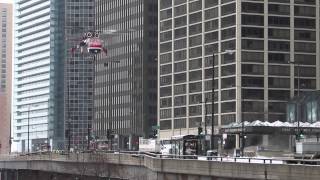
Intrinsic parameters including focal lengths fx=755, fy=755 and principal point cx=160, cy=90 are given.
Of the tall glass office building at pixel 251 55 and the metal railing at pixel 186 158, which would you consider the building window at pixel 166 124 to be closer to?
the tall glass office building at pixel 251 55

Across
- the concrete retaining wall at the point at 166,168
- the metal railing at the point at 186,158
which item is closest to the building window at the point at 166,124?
the metal railing at the point at 186,158

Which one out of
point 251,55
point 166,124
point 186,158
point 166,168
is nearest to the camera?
point 166,168

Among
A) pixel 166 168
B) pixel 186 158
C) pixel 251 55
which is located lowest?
pixel 166 168

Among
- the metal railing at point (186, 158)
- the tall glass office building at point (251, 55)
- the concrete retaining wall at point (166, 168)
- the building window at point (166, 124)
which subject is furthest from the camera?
the building window at point (166, 124)

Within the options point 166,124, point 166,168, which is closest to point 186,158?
point 166,168

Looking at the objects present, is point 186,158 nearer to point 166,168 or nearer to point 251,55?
point 166,168

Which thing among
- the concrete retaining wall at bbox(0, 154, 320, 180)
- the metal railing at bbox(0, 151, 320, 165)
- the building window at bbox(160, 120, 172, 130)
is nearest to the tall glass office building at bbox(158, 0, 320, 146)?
the building window at bbox(160, 120, 172, 130)

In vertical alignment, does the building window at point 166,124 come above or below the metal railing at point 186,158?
above

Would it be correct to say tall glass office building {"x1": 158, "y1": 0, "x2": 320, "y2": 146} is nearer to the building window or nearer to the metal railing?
the building window
